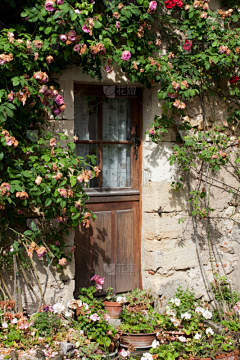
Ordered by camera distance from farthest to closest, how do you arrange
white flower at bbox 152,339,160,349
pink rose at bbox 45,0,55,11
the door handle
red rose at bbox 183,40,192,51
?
1. the door handle
2. red rose at bbox 183,40,192,51
3. white flower at bbox 152,339,160,349
4. pink rose at bbox 45,0,55,11

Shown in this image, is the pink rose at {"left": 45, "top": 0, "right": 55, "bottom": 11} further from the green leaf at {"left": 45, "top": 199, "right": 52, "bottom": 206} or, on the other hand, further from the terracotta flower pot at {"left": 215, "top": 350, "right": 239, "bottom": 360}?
the terracotta flower pot at {"left": 215, "top": 350, "right": 239, "bottom": 360}

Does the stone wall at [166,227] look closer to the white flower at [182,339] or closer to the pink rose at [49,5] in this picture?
the white flower at [182,339]

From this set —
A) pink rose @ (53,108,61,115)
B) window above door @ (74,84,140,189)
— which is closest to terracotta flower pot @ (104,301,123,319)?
window above door @ (74,84,140,189)

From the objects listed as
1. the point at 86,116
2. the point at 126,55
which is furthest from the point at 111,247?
the point at 126,55

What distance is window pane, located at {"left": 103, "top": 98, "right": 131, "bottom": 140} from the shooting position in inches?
134

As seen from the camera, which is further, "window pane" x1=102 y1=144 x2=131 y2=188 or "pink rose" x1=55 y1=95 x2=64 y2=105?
"window pane" x1=102 y1=144 x2=131 y2=188

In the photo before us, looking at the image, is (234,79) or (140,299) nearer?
(140,299)

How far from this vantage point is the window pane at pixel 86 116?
10.8ft

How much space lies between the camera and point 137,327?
2.95 m

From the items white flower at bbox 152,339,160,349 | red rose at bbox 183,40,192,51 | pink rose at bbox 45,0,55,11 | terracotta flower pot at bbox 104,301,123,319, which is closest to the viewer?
pink rose at bbox 45,0,55,11

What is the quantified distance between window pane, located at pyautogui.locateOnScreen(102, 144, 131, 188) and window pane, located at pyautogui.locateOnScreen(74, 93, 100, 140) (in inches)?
8.3

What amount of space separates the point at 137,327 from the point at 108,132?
1824 millimetres

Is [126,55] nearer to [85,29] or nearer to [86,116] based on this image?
[85,29]

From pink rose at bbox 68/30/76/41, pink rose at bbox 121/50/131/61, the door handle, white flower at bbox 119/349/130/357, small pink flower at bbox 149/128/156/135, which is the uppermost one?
pink rose at bbox 68/30/76/41
